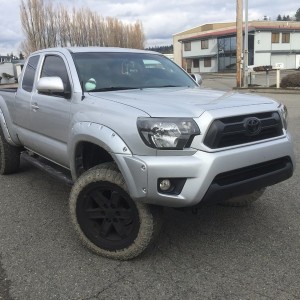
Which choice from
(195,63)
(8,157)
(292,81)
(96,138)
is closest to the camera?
(96,138)

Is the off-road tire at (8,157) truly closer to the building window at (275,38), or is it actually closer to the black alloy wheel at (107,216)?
the black alloy wheel at (107,216)

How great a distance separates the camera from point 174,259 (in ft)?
11.6

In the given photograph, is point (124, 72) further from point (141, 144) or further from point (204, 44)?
point (204, 44)

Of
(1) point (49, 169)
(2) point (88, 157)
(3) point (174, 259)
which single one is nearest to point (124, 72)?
(2) point (88, 157)

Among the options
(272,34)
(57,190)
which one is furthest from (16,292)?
(272,34)

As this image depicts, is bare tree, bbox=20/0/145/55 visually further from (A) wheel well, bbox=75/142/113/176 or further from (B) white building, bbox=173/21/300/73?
(A) wheel well, bbox=75/142/113/176

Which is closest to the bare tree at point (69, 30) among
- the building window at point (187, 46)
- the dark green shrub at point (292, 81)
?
the building window at point (187, 46)

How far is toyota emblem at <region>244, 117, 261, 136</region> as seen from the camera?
10.9ft

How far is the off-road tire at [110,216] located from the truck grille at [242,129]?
29.1 inches

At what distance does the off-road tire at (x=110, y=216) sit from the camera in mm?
3316

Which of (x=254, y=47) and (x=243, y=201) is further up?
(x=254, y=47)

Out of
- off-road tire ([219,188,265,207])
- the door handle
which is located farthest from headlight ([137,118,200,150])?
the door handle

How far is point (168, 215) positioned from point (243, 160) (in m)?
1.49

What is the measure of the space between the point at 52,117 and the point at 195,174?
1938 millimetres
